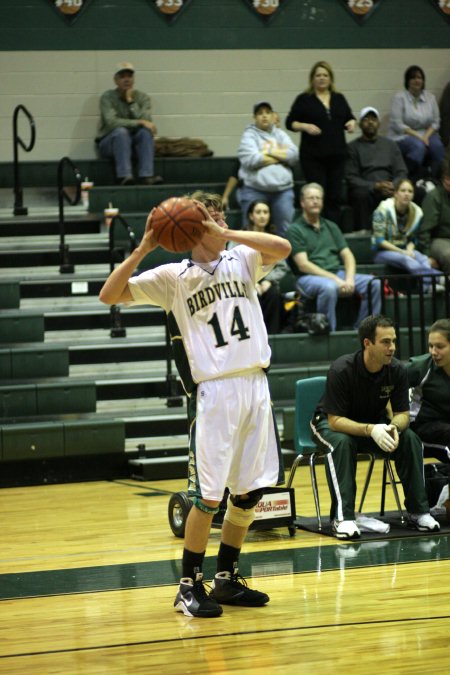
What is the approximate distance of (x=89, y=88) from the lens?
1159cm

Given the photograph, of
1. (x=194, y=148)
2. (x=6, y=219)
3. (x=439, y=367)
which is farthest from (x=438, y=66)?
(x=439, y=367)

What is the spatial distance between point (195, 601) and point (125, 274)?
1.23 metres

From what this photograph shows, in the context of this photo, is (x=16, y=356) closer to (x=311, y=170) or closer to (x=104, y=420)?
(x=104, y=420)

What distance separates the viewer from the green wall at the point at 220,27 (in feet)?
37.6

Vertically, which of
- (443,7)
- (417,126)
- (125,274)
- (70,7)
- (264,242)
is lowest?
(125,274)

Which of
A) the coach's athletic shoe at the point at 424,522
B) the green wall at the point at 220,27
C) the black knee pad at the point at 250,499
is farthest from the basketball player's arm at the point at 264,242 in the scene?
the green wall at the point at 220,27

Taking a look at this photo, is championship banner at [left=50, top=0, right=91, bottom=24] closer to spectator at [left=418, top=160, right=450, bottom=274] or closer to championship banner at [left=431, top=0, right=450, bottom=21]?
championship banner at [left=431, top=0, right=450, bottom=21]

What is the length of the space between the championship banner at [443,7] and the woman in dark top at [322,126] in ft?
8.82

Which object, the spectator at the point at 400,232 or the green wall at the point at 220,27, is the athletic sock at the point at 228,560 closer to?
the spectator at the point at 400,232

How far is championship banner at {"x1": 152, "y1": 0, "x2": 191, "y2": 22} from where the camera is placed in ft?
Answer: 38.5

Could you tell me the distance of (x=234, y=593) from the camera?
4.49 meters

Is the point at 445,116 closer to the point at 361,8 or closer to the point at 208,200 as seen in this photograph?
the point at 361,8

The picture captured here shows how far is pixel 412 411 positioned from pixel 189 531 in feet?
7.41

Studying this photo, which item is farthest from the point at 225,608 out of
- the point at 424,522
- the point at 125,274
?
the point at 424,522
